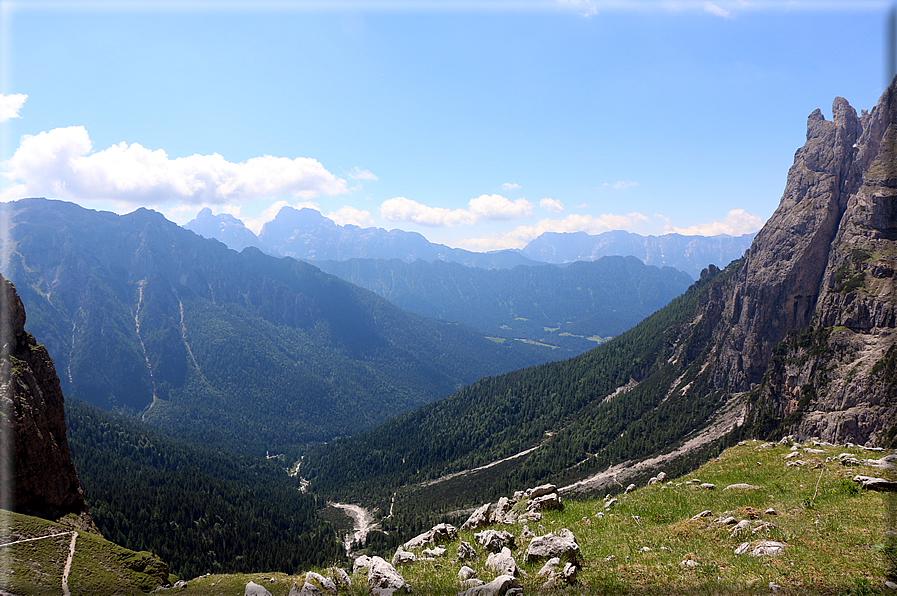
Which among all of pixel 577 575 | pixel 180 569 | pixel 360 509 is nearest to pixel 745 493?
pixel 577 575

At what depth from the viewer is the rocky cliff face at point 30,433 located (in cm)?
4362

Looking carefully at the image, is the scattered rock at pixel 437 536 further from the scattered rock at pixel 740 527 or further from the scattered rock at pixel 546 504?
the scattered rock at pixel 740 527

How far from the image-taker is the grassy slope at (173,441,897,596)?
1478 centimetres

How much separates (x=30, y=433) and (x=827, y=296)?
7295 inches

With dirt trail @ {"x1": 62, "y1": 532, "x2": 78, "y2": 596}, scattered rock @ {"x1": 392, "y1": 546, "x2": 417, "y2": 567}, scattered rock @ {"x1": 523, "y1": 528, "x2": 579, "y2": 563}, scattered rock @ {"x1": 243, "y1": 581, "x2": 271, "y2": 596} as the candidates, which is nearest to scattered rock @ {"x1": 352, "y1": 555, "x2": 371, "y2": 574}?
scattered rock @ {"x1": 392, "y1": 546, "x2": 417, "y2": 567}

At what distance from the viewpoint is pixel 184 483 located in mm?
159000

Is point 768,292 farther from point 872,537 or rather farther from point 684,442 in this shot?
point 872,537

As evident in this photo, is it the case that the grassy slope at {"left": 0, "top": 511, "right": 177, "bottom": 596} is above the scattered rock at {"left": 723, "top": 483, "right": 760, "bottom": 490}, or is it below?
below

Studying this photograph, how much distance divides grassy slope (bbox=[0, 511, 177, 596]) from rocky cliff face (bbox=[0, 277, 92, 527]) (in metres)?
12.6

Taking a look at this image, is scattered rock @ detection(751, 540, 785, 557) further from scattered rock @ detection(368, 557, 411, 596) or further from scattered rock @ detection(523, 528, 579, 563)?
scattered rock @ detection(368, 557, 411, 596)

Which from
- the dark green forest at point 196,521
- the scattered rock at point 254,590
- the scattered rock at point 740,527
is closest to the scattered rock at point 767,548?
the scattered rock at point 740,527

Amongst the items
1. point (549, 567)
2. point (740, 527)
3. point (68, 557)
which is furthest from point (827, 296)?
point (68, 557)

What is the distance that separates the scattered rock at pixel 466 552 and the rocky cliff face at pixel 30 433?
165ft

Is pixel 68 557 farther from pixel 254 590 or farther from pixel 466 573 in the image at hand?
pixel 466 573
